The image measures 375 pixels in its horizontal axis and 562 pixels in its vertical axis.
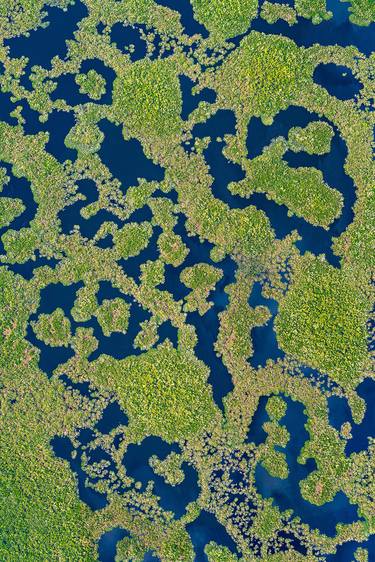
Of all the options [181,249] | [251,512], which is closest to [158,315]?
[181,249]

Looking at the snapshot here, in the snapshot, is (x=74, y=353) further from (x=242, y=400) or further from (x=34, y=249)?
(x=242, y=400)

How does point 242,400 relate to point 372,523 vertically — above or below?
above

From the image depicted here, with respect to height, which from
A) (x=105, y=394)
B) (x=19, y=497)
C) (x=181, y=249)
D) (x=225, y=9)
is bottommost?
(x=19, y=497)

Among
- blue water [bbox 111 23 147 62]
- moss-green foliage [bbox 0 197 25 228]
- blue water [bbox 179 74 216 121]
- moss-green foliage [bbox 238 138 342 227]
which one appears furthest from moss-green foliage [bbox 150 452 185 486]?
blue water [bbox 111 23 147 62]

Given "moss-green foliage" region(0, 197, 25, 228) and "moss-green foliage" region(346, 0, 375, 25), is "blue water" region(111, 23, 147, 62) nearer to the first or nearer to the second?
"moss-green foliage" region(0, 197, 25, 228)

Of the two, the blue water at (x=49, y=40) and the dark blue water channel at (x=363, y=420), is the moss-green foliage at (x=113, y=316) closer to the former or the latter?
the dark blue water channel at (x=363, y=420)

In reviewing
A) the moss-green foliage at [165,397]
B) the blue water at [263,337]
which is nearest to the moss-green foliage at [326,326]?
the blue water at [263,337]

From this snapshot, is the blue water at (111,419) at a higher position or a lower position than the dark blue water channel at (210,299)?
lower
